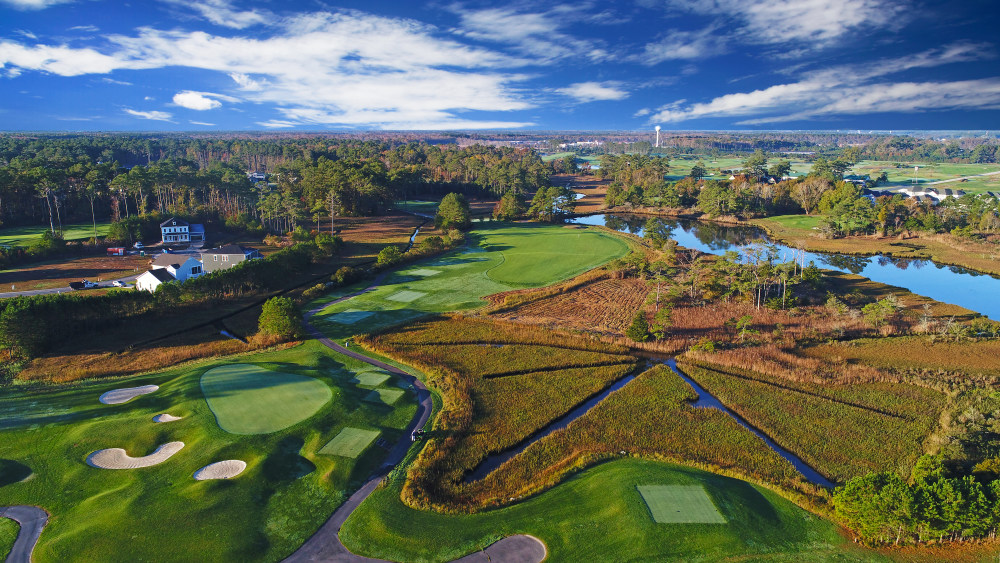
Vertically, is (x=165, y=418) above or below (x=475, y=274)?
below

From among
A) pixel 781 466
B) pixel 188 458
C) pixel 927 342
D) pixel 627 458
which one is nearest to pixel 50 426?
pixel 188 458

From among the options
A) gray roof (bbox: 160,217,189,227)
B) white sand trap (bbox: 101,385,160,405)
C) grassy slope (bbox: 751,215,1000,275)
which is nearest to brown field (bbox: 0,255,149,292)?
gray roof (bbox: 160,217,189,227)

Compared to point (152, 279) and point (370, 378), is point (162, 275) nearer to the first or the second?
point (152, 279)

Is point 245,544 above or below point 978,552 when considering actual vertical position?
above

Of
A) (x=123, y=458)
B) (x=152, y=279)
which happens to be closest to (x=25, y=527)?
(x=123, y=458)

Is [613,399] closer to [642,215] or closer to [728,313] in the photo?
[728,313]

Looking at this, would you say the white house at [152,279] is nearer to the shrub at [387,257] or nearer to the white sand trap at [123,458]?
the shrub at [387,257]
